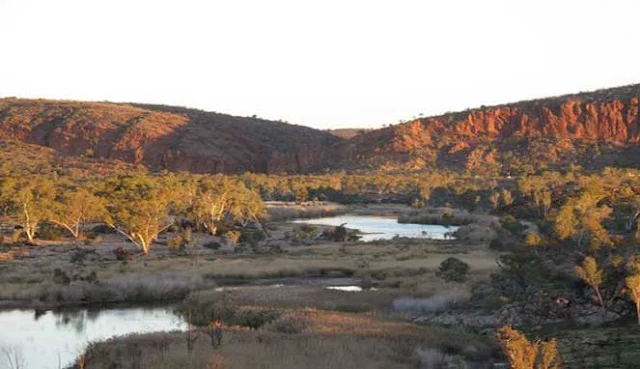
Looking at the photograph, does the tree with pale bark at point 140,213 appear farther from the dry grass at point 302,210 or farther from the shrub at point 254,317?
the dry grass at point 302,210

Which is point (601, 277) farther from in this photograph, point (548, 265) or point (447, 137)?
point (447, 137)

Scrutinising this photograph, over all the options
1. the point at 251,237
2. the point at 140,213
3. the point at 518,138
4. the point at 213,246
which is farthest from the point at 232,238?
the point at 518,138

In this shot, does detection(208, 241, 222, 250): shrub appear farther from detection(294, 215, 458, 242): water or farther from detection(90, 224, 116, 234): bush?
detection(90, 224, 116, 234): bush

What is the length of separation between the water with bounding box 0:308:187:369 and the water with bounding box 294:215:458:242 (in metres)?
38.1

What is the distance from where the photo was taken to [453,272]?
3788 centimetres

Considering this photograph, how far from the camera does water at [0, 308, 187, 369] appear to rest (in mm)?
24438

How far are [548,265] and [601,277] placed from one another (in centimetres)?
728

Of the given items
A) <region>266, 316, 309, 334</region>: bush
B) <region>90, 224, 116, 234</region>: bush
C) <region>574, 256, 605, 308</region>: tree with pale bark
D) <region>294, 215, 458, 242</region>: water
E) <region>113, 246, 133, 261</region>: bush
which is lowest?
<region>294, 215, 458, 242</region>: water

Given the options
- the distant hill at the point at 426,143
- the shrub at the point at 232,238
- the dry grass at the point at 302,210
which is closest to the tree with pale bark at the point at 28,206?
the shrub at the point at 232,238

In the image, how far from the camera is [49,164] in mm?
154375

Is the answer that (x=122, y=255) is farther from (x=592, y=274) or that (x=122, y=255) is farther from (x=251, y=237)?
(x=592, y=274)

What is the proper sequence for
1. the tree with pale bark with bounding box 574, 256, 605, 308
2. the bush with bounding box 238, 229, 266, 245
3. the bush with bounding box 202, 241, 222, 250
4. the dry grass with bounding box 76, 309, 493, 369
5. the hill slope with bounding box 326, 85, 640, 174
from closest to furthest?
the dry grass with bounding box 76, 309, 493, 369, the tree with pale bark with bounding box 574, 256, 605, 308, the bush with bounding box 202, 241, 222, 250, the bush with bounding box 238, 229, 266, 245, the hill slope with bounding box 326, 85, 640, 174

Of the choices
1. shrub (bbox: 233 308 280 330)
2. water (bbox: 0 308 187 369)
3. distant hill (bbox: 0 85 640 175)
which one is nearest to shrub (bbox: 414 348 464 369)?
shrub (bbox: 233 308 280 330)

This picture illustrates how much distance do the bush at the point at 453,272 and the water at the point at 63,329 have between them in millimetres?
12946
